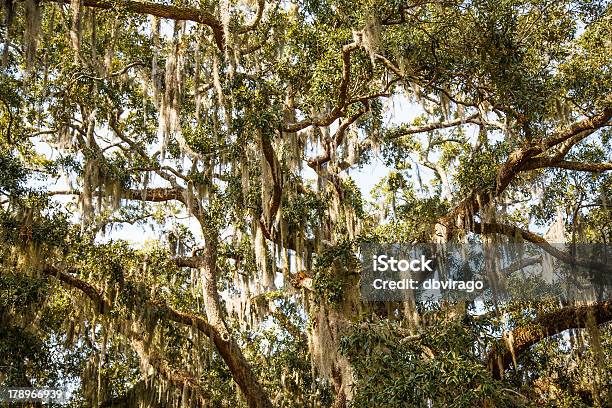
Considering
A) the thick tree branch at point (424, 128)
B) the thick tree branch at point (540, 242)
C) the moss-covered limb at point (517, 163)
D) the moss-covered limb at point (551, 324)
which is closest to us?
the moss-covered limb at point (517, 163)

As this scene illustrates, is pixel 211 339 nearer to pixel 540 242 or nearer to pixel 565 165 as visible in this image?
pixel 540 242

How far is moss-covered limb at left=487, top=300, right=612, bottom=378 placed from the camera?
7.71 metres

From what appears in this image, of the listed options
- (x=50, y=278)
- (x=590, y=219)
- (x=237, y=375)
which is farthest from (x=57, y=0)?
(x=590, y=219)

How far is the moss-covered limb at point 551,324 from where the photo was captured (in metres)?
7.71

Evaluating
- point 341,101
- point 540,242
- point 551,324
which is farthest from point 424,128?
point 551,324

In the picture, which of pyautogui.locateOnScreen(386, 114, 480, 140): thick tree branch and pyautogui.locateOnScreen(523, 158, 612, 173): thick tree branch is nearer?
pyautogui.locateOnScreen(523, 158, 612, 173): thick tree branch

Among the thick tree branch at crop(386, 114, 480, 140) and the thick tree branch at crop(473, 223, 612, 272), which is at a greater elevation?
the thick tree branch at crop(386, 114, 480, 140)

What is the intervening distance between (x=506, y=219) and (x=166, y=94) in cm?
474

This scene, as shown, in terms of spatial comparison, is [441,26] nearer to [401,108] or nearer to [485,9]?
[485,9]

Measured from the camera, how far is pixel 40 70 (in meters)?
8.66

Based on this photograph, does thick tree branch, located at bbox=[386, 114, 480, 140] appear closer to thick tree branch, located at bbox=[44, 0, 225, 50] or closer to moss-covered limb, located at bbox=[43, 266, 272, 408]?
thick tree branch, located at bbox=[44, 0, 225, 50]

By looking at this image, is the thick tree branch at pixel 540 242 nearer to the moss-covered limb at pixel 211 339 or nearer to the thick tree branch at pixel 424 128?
the thick tree branch at pixel 424 128

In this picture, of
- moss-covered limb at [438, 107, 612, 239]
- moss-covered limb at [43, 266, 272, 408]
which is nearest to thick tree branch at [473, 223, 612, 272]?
moss-covered limb at [438, 107, 612, 239]

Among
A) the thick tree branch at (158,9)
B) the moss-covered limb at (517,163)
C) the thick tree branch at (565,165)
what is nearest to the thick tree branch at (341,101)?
the thick tree branch at (158,9)
